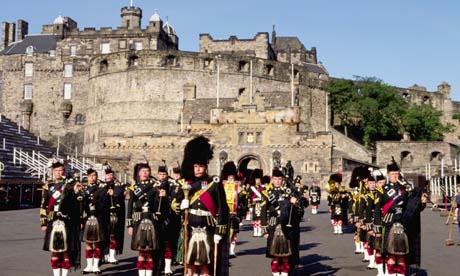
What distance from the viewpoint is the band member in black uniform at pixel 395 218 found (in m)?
9.95

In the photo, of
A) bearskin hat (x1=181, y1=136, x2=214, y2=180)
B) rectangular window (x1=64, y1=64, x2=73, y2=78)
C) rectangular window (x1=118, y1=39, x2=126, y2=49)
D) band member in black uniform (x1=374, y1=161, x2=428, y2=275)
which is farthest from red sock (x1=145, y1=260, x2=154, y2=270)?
rectangular window (x1=118, y1=39, x2=126, y2=49)

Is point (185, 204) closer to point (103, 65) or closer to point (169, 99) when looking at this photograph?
point (169, 99)

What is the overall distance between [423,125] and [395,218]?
5708 centimetres

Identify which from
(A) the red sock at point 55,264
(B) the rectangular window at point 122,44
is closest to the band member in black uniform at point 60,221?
(A) the red sock at point 55,264

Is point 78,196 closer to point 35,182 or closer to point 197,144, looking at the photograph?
point 197,144

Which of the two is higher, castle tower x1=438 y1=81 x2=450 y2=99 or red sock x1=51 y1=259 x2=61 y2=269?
castle tower x1=438 y1=81 x2=450 y2=99

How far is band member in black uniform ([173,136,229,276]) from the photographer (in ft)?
28.3

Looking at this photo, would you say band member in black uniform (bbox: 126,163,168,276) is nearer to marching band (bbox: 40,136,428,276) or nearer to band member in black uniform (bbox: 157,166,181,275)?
marching band (bbox: 40,136,428,276)

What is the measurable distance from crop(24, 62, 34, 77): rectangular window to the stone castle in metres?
0.12

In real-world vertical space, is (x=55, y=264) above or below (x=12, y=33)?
below

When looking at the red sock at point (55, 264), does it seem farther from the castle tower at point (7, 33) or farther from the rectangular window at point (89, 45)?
the castle tower at point (7, 33)

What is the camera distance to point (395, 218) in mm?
10188

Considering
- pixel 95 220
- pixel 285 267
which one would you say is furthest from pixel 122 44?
pixel 285 267

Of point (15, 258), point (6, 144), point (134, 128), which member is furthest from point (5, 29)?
point (15, 258)
